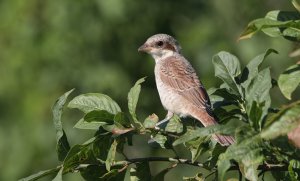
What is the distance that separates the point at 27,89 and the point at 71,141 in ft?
4.37

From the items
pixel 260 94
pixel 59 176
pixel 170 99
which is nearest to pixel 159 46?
pixel 170 99

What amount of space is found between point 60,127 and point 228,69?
0.79m

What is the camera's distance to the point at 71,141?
10.4m

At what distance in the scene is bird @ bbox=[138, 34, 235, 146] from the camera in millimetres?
5434

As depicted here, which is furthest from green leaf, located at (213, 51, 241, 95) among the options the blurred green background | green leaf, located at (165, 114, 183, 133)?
the blurred green background

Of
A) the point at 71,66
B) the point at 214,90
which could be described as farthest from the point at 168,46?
the point at 71,66

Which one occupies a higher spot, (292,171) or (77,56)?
(292,171)

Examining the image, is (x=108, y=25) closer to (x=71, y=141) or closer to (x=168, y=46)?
(x=71, y=141)

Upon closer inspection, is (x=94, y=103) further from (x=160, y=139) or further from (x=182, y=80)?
(x=182, y=80)

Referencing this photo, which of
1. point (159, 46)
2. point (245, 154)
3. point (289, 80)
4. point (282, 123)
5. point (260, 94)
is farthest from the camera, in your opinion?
point (159, 46)

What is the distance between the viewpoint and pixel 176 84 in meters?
6.12

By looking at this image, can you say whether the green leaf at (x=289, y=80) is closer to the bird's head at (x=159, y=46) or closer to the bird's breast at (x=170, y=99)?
the bird's breast at (x=170, y=99)

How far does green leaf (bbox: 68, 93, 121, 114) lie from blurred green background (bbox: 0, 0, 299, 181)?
23.4 ft

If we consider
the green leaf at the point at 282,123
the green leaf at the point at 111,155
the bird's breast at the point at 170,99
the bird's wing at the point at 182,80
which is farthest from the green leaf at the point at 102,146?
the bird's breast at the point at 170,99
